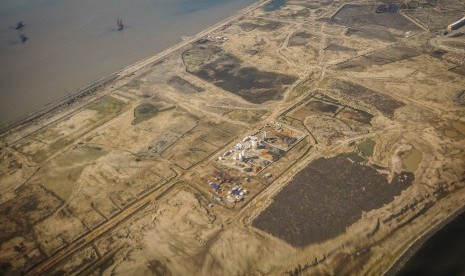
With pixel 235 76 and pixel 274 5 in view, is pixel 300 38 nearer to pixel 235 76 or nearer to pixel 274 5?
pixel 235 76

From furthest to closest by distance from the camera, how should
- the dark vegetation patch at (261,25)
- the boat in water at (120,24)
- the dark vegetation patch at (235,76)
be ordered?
1. the boat in water at (120,24)
2. the dark vegetation patch at (261,25)
3. the dark vegetation patch at (235,76)

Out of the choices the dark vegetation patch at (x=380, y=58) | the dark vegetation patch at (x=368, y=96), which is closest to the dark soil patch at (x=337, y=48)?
→ the dark vegetation patch at (x=380, y=58)

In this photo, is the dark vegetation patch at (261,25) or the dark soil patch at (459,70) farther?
the dark vegetation patch at (261,25)

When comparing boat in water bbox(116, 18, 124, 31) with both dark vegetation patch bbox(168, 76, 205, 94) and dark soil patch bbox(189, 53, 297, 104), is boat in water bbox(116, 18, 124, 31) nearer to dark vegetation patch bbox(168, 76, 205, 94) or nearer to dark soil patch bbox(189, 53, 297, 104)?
dark vegetation patch bbox(168, 76, 205, 94)

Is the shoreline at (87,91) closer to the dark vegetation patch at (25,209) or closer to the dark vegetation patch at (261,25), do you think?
the dark vegetation patch at (261,25)

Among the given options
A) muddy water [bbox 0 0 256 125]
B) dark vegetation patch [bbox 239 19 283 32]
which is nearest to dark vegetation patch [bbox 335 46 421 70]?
dark vegetation patch [bbox 239 19 283 32]

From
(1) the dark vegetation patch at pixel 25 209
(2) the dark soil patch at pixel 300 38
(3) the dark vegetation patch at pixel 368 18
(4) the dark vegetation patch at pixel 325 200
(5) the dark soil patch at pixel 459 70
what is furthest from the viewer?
(3) the dark vegetation patch at pixel 368 18

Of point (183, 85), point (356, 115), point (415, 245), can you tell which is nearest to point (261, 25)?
point (183, 85)
